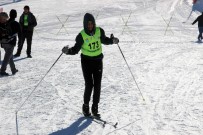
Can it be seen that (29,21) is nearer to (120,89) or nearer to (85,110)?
(120,89)

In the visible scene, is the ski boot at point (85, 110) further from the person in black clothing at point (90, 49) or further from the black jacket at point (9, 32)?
the black jacket at point (9, 32)

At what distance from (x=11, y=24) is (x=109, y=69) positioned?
3447mm

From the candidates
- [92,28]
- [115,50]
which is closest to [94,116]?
[92,28]

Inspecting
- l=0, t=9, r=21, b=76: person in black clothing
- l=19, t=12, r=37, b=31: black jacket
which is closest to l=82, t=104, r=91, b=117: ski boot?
l=0, t=9, r=21, b=76: person in black clothing

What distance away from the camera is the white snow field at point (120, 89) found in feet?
22.7

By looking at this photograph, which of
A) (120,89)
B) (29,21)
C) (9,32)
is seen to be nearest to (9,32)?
(9,32)

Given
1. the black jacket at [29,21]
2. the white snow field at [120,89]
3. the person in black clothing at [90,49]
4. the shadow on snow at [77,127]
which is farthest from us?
the black jacket at [29,21]

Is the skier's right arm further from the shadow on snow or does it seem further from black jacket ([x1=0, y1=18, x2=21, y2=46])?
black jacket ([x1=0, y1=18, x2=21, y2=46])

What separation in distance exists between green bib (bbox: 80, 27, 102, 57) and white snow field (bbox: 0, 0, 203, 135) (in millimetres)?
1414

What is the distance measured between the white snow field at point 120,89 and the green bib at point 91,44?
1.41m

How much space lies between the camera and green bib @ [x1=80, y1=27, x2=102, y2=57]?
21.4ft

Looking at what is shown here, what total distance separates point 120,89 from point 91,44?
2979 millimetres

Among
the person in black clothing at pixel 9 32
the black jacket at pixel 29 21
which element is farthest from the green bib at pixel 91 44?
the black jacket at pixel 29 21

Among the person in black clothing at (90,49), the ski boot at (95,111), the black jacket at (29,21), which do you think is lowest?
the ski boot at (95,111)
